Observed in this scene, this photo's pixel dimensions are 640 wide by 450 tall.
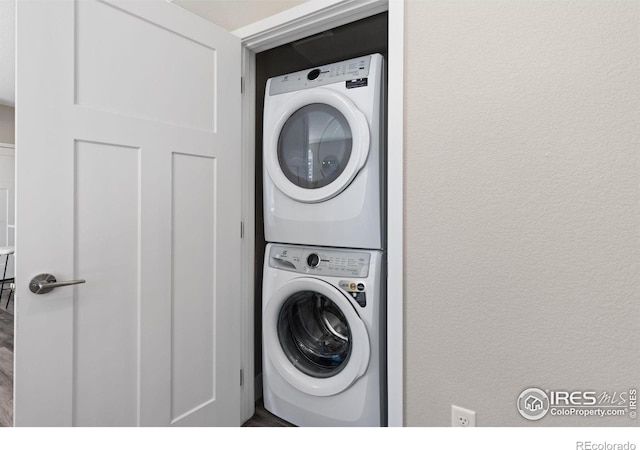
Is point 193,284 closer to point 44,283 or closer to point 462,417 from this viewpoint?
point 44,283

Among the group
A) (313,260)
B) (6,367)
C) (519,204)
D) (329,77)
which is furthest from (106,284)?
(6,367)

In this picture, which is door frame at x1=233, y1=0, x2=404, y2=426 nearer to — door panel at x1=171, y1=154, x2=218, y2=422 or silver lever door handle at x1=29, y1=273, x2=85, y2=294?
door panel at x1=171, y1=154, x2=218, y2=422

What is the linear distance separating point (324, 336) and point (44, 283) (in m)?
1.18

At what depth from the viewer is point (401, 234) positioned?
4.26 ft

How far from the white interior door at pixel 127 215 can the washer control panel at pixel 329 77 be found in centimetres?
22

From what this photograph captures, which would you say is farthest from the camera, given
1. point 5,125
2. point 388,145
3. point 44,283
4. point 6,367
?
point 5,125

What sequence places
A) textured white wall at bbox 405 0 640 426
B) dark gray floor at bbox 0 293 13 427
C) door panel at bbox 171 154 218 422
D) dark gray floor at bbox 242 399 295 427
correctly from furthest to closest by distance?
dark gray floor at bbox 0 293 13 427 → dark gray floor at bbox 242 399 295 427 → door panel at bbox 171 154 218 422 → textured white wall at bbox 405 0 640 426

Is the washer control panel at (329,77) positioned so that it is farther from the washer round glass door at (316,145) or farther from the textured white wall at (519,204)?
the textured white wall at (519,204)

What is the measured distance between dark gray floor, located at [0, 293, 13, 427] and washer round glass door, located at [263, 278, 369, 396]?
150cm

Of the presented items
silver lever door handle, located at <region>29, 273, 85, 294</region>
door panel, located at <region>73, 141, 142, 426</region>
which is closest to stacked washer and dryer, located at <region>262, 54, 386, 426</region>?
door panel, located at <region>73, 141, 142, 426</region>

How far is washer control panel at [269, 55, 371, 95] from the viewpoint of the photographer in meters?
1.51

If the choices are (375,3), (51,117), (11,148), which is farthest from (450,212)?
(11,148)

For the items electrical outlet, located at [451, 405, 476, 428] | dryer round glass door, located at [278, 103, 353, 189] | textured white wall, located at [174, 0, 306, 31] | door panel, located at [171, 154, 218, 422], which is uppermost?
textured white wall, located at [174, 0, 306, 31]

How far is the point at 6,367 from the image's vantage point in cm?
248
